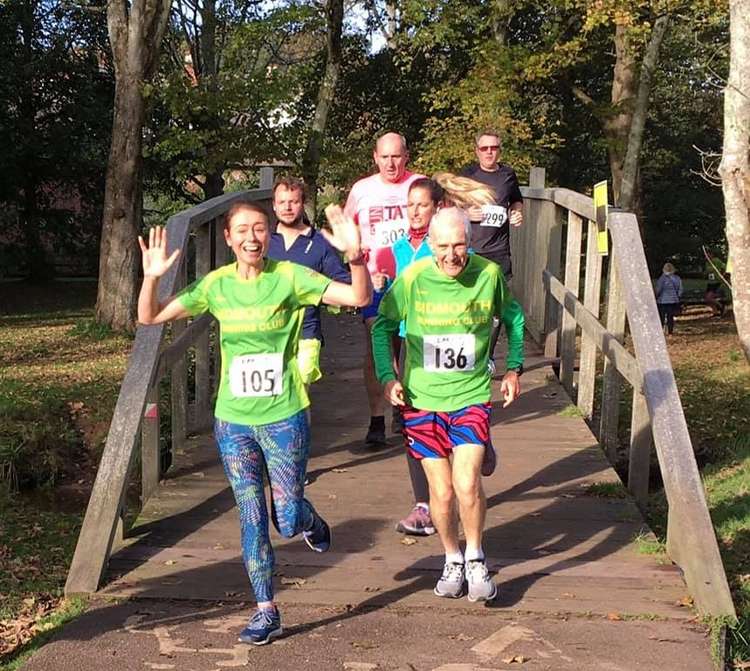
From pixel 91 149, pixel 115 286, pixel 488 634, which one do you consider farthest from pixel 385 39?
pixel 488 634

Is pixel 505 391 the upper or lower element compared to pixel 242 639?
upper

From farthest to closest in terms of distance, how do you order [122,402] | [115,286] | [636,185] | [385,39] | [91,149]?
[385,39] → [91,149] → [636,185] → [115,286] → [122,402]

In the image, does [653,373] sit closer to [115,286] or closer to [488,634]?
[488,634]

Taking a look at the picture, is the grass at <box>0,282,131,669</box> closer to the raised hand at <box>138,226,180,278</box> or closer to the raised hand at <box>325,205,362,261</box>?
the raised hand at <box>138,226,180,278</box>

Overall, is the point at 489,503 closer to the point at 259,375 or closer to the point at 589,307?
the point at 589,307

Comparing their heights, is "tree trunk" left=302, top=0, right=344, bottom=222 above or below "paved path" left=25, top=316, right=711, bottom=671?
above

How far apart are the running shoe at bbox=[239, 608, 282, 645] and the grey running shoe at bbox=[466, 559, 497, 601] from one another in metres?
0.82

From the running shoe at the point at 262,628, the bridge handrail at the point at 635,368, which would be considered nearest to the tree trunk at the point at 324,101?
the bridge handrail at the point at 635,368

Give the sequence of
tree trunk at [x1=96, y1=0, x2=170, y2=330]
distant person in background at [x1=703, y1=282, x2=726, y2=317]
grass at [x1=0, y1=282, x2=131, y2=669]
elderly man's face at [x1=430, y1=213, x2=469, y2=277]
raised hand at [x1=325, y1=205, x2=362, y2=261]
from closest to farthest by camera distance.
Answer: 1. raised hand at [x1=325, y1=205, x2=362, y2=261]
2. elderly man's face at [x1=430, y1=213, x2=469, y2=277]
3. grass at [x1=0, y1=282, x2=131, y2=669]
4. tree trunk at [x1=96, y1=0, x2=170, y2=330]
5. distant person in background at [x1=703, y1=282, x2=726, y2=317]

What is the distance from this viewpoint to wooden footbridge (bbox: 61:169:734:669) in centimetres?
472

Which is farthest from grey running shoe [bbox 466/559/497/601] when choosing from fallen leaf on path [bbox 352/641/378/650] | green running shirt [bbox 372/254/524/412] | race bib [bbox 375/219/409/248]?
race bib [bbox 375/219/409/248]

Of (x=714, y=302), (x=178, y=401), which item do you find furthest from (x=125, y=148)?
(x=714, y=302)

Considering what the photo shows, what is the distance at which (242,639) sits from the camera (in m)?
4.20

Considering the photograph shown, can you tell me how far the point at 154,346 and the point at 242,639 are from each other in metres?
1.67
